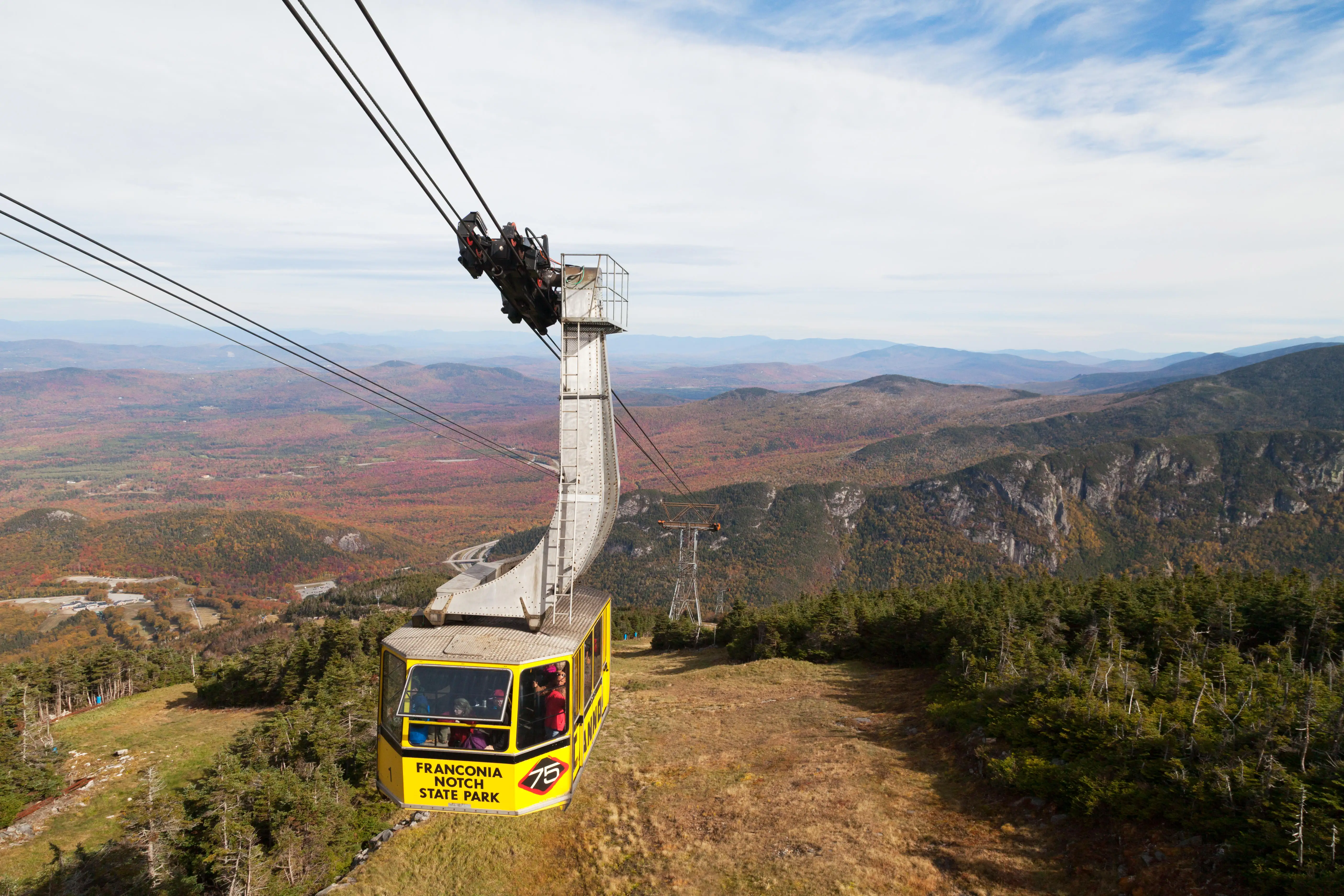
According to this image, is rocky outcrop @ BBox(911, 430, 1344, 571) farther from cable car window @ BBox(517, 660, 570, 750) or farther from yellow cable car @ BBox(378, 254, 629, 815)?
cable car window @ BBox(517, 660, 570, 750)

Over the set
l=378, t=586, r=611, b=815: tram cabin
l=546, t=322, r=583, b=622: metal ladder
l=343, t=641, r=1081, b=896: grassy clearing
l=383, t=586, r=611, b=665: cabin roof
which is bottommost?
l=343, t=641, r=1081, b=896: grassy clearing

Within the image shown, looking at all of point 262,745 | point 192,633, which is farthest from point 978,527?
point 262,745

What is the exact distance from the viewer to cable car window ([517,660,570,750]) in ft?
34.9

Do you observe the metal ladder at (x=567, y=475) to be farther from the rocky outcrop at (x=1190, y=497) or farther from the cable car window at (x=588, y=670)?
the rocky outcrop at (x=1190, y=497)

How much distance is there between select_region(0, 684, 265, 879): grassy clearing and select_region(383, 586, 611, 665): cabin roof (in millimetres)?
20771

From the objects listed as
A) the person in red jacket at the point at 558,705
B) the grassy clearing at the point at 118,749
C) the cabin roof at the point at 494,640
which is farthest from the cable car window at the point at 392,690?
the grassy clearing at the point at 118,749

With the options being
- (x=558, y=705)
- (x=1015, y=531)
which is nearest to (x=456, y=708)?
(x=558, y=705)

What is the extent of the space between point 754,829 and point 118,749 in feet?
108

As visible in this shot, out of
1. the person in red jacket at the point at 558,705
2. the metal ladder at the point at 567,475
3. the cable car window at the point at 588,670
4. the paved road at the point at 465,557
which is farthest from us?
the paved road at the point at 465,557

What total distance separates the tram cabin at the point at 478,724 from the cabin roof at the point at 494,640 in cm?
2

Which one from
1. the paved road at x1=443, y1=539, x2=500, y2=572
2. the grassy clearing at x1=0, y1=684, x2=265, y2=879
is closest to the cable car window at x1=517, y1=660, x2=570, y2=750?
the grassy clearing at x1=0, y1=684, x2=265, y2=879

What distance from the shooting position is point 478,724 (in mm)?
10562

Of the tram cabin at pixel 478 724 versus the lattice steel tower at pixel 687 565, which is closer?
the tram cabin at pixel 478 724

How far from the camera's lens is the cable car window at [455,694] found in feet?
34.6
